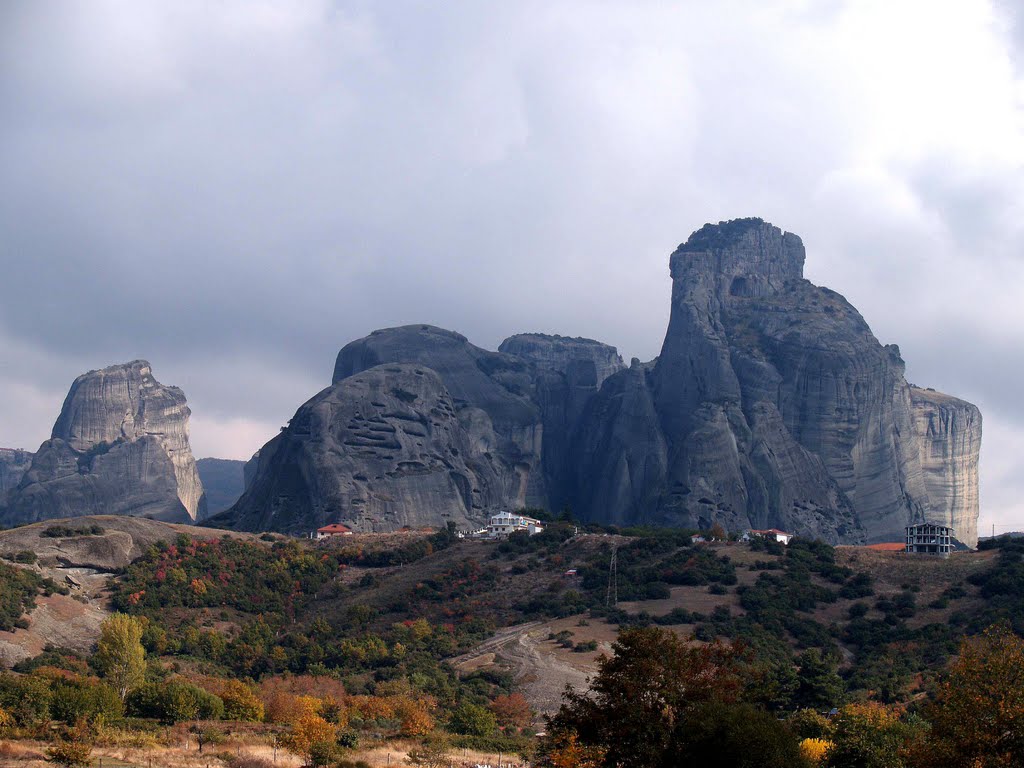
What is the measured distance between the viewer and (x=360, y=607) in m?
109

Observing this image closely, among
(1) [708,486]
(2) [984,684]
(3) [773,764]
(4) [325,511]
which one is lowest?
(3) [773,764]

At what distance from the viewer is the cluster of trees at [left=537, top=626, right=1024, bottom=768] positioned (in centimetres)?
3161

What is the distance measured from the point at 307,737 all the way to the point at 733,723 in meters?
23.6

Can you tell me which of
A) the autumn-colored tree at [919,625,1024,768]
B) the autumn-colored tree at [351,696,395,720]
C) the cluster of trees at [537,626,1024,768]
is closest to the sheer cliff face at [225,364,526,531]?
the autumn-colored tree at [351,696,395,720]

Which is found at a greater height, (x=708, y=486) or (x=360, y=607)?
(x=708, y=486)

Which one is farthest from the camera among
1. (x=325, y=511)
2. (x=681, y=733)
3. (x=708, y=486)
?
(x=708, y=486)

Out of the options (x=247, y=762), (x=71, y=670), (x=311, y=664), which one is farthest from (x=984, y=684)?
(x=311, y=664)

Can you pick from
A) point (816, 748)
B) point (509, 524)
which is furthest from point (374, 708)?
point (509, 524)

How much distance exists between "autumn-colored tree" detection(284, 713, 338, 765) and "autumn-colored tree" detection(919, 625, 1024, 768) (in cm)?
2846

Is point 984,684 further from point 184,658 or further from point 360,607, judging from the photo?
point 360,607

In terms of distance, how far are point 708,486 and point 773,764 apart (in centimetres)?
16011

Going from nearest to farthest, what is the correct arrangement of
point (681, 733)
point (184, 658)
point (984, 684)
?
point (984, 684), point (681, 733), point (184, 658)

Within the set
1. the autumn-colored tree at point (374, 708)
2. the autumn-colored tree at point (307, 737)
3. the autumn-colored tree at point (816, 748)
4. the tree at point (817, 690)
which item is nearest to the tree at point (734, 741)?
the autumn-colored tree at point (816, 748)

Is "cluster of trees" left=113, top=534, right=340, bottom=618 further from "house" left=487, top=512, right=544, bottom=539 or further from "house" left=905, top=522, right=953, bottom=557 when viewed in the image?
"house" left=905, top=522, right=953, bottom=557
